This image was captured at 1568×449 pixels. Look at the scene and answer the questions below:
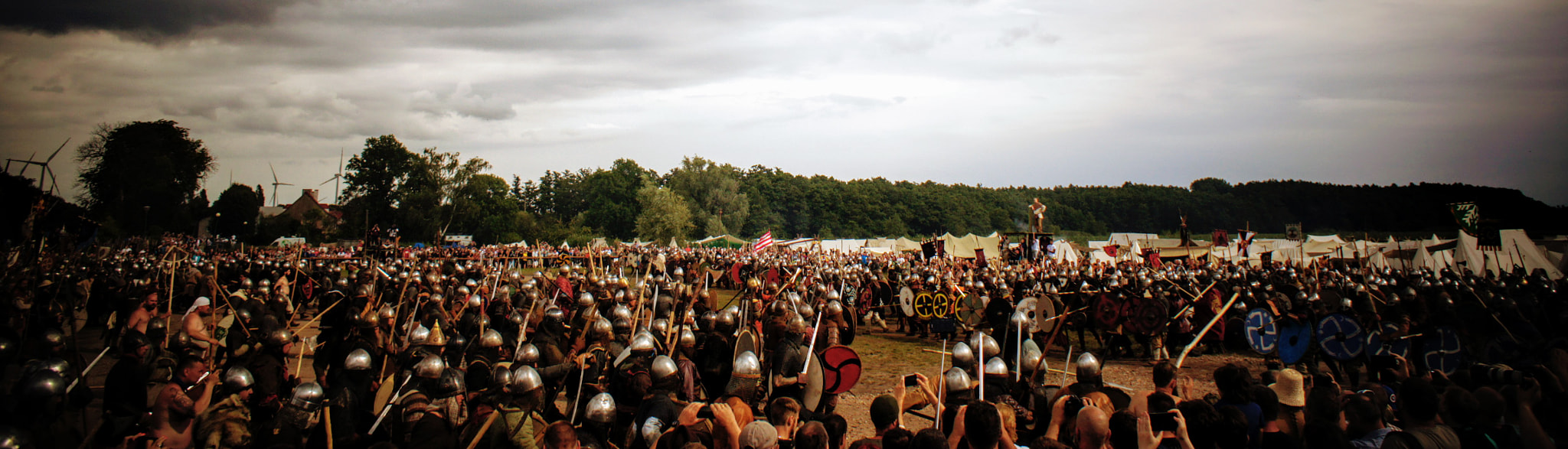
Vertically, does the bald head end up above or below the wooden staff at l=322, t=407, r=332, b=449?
above

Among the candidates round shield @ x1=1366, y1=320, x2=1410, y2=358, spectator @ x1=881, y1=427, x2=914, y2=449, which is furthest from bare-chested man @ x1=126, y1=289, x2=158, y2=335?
round shield @ x1=1366, y1=320, x2=1410, y2=358

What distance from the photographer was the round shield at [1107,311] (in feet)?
36.9

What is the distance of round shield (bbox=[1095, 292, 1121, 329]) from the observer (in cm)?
1124

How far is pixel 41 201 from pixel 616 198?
3240 inches

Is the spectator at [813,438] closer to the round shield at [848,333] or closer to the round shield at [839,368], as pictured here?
the round shield at [839,368]

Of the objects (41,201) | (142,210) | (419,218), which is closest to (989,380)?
(41,201)

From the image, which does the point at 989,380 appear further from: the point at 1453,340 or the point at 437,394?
the point at 1453,340

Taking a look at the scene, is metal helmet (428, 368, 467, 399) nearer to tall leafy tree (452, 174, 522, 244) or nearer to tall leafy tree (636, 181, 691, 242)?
tall leafy tree (452, 174, 522, 244)

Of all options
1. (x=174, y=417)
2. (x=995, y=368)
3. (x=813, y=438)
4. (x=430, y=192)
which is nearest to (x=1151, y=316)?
(x=995, y=368)

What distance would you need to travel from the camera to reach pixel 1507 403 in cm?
464

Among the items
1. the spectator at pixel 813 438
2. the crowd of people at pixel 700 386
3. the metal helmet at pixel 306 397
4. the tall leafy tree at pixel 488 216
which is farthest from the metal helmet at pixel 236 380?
the tall leafy tree at pixel 488 216

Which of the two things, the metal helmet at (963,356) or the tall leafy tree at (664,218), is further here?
the tall leafy tree at (664,218)

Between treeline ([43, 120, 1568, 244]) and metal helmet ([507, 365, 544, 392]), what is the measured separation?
92.3 ft

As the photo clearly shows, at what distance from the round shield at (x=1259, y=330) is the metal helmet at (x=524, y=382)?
851cm
